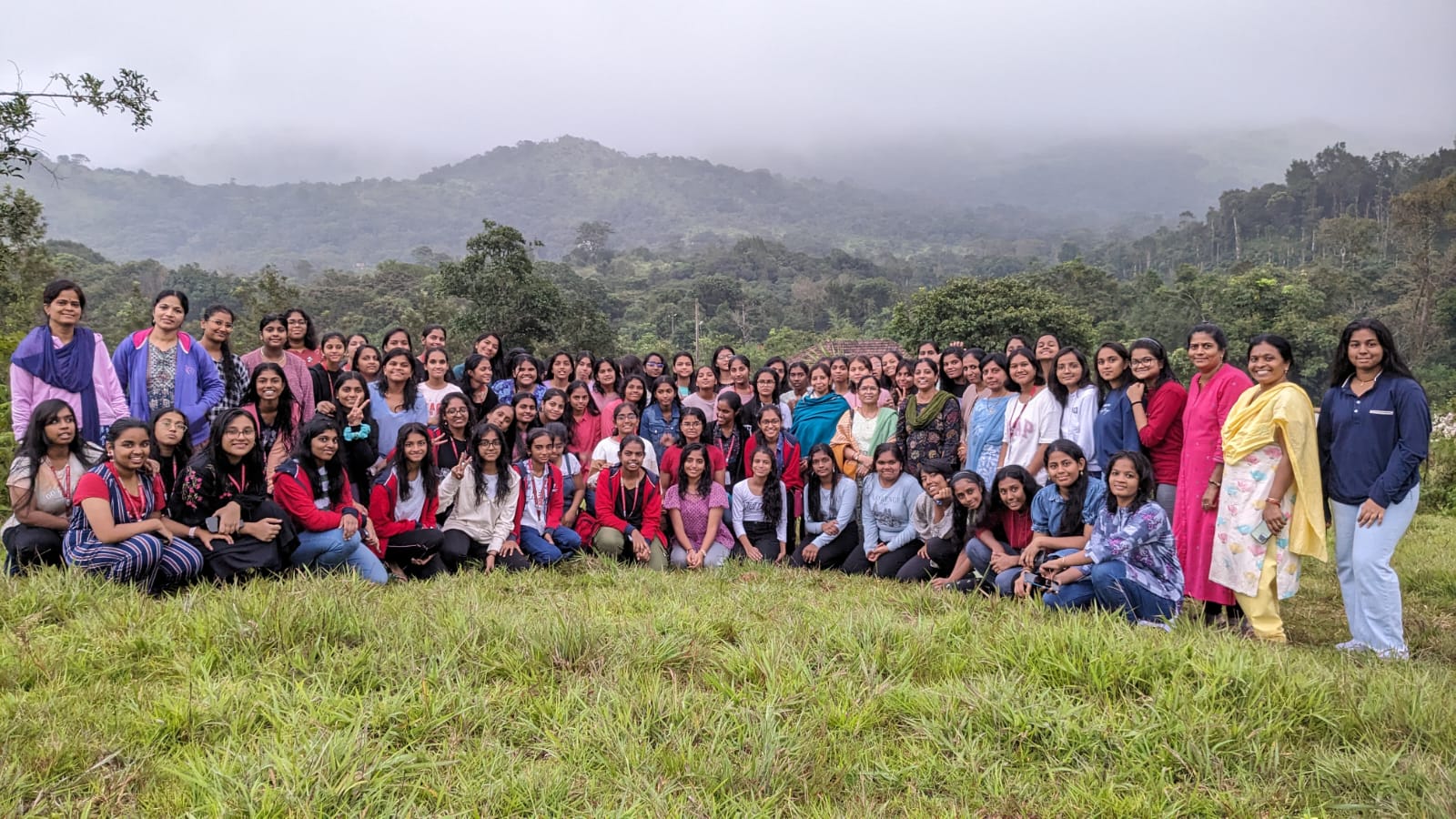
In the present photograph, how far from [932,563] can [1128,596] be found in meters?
1.54

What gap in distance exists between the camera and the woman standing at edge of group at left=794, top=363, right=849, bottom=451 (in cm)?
704

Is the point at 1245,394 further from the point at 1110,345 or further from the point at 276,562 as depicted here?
the point at 276,562

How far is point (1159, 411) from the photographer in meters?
4.93

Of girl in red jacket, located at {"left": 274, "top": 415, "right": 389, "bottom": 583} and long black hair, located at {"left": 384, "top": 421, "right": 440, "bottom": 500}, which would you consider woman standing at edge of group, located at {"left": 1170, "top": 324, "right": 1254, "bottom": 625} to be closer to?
long black hair, located at {"left": 384, "top": 421, "right": 440, "bottom": 500}

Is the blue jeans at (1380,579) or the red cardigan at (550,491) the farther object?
the red cardigan at (550,491)

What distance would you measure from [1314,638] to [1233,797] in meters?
2.80

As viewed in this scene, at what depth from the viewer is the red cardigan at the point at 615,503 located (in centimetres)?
612

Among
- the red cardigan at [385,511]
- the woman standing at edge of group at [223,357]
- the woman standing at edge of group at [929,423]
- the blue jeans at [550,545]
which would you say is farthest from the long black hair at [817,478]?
the woman standing at edge of group at [223,357]

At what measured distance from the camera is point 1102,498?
4.81m

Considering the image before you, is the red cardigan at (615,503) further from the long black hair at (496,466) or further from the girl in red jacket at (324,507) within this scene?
the girl in red jacket at (324,507)

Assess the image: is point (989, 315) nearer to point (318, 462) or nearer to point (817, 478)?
point (817, 478)

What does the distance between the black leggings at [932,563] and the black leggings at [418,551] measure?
3181 mm

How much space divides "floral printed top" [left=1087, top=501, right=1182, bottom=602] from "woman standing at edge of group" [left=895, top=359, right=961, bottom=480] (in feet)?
6.03

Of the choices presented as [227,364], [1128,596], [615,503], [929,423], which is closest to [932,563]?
[929,423]
